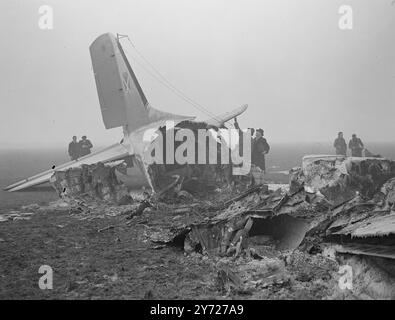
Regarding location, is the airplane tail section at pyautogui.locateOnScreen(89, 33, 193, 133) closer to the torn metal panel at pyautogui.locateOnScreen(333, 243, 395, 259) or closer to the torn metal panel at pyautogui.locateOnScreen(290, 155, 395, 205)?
the torn metal panel at pyautogui.locateOnScreen(290, 155, 395, 205)

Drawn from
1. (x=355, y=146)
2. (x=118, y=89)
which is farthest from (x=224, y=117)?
(x=355, y=146)

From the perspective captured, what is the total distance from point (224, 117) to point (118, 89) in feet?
12.9

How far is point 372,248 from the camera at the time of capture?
438 cm

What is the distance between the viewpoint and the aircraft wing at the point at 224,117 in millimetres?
11973

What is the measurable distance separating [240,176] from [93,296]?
6814mm

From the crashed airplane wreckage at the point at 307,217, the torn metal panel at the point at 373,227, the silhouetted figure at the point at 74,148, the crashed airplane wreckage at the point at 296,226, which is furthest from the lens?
the silhouetted figure at the point at 74,148

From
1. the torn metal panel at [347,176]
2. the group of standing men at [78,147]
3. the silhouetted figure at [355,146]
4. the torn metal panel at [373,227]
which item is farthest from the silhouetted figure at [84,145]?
the torn metal panel at [373,227]

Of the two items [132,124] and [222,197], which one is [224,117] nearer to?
[132,124]

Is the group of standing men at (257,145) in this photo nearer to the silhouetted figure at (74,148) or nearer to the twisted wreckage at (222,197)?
the twisted wreckage at (222,197)

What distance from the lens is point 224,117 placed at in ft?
43.0

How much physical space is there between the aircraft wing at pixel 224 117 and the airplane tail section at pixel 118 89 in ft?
4.51
